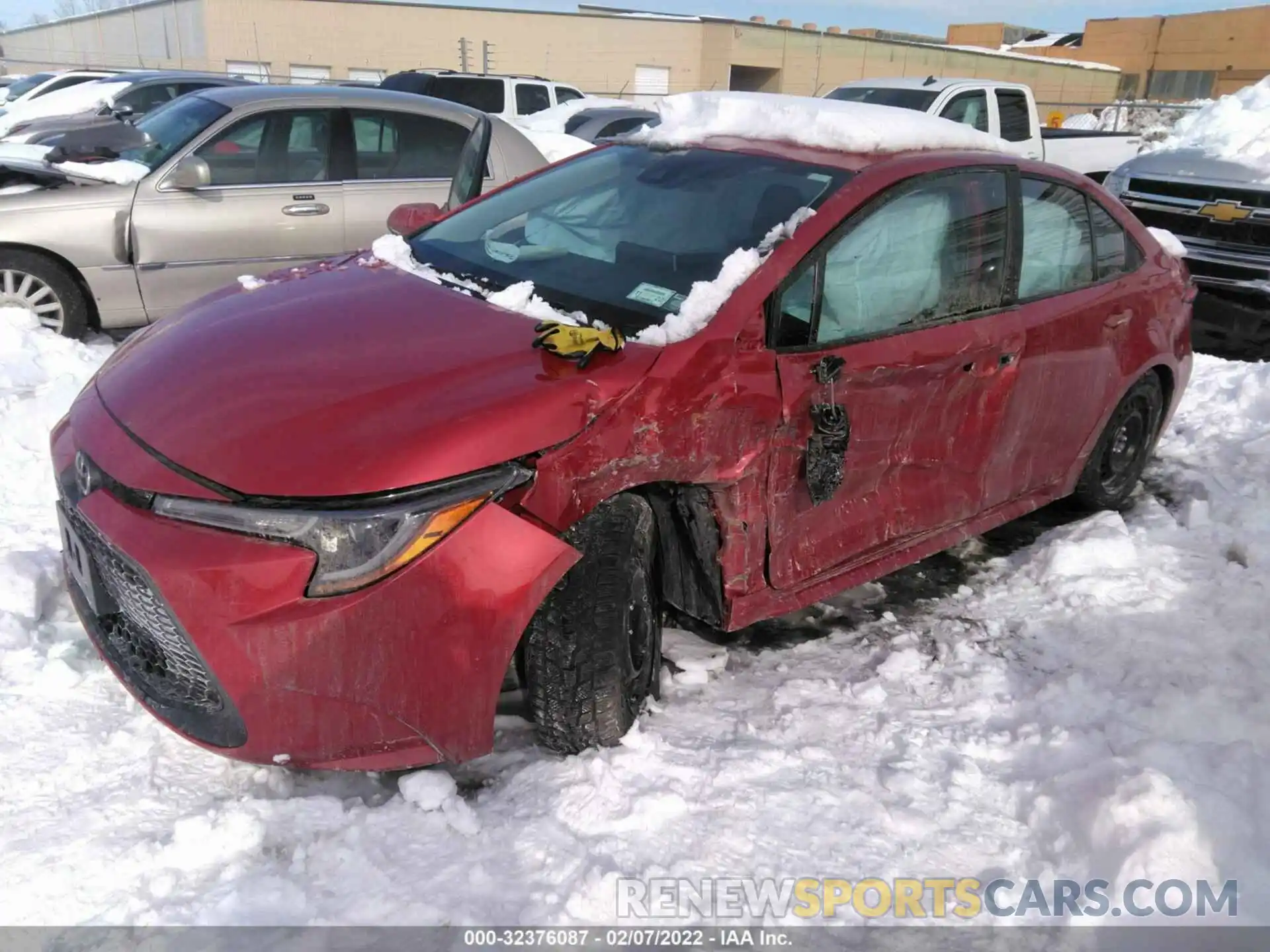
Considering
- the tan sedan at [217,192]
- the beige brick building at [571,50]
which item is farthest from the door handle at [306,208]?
the beige brick building at [571,50]

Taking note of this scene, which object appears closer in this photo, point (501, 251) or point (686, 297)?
point (686, 297)

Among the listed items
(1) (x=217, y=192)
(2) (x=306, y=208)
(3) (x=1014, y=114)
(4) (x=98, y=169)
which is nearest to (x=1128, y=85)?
(3) (x=1014, y=114)

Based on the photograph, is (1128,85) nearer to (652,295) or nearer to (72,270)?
(72,270)

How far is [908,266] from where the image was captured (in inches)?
127

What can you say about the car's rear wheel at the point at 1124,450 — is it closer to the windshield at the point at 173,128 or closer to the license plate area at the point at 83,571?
the license plate area at the point at 83,571

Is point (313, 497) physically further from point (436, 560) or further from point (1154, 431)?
point (1154, 431)

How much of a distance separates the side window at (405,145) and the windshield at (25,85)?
57.7ft

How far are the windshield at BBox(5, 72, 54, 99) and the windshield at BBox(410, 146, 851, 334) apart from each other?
21.0 meters

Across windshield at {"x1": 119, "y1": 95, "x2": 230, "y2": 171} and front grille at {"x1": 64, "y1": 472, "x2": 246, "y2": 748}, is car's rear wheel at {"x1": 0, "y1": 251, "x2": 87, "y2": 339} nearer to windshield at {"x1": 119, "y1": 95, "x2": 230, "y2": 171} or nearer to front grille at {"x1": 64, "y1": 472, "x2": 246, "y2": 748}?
windshield at {"x1": 119, "y1": 95, "x2": 230, "y2": 171}

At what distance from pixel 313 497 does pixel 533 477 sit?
1.63 feet

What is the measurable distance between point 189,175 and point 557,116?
10.6m

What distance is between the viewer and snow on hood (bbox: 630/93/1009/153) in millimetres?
3373

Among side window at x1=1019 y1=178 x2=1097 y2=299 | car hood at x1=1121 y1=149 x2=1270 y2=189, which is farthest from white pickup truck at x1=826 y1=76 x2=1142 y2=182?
side window at x1=1019 y1=178 x2=1097 y2=299

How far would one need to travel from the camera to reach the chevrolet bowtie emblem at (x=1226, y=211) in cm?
759
